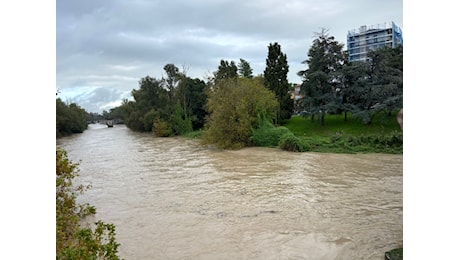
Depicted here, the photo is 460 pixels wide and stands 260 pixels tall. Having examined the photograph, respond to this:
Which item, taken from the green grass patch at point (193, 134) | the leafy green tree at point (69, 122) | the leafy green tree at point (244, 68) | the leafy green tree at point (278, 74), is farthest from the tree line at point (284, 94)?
the leafy green tree at point (69, 122)

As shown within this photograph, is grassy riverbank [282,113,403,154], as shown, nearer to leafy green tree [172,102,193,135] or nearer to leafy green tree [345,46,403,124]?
leafy green tree [345,46,403,124]

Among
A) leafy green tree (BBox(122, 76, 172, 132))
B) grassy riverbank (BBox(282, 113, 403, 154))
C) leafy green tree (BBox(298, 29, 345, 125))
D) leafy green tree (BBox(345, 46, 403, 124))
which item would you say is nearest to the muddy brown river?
grassy riverbank (BBox(282, 113, 403, 154))

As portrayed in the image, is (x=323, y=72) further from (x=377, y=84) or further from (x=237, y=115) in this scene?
(x=237, y=115)

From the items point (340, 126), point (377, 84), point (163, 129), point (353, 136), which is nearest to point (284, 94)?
point (340, 126)

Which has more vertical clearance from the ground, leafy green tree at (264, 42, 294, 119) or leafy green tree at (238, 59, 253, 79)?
leafy green tree at (238, 59, 253, 79)

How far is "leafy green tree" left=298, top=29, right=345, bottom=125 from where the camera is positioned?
22969 mm

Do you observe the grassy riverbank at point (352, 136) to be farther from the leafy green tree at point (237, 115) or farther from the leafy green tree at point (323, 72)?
the leafy green tree at point (237, 115)

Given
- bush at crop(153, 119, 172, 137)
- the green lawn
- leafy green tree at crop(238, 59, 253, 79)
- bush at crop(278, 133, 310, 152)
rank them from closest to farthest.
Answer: bush at crop(278, 133, 310, 152) → the green lawn → bush at crop(153, 119, 172, 137) → leafy green tree at crop(238, 59, 253, 79)

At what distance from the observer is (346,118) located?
79.8ft

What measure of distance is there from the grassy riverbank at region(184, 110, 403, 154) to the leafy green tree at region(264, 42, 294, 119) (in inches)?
93.7

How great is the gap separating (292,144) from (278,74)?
1095 cm
